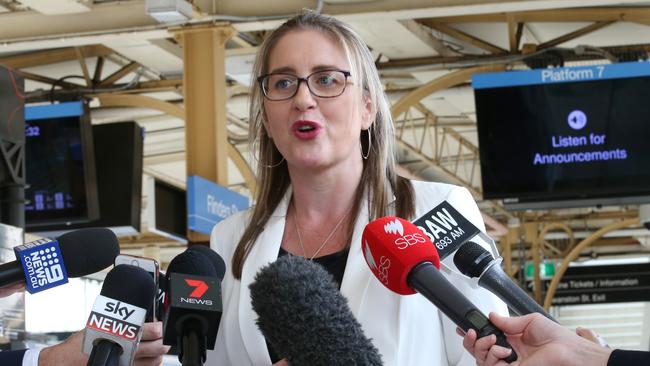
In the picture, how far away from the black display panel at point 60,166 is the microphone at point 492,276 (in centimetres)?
893

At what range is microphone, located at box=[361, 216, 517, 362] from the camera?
1720 millimetres

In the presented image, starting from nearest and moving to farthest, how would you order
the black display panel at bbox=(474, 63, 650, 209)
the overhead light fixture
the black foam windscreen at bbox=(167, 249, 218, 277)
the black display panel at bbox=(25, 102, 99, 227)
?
the black foam windscreen at bbox=(167, 249, 218, 277) → the overhead light fixture → the black display panel at bbox=(474, 63, 650, 209) → the black display panel at bbox=(25, 102, 99, 227)

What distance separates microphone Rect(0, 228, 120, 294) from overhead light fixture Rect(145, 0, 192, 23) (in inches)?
250

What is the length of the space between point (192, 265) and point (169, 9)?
6834mm

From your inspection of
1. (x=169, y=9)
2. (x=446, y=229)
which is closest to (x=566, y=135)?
(x=169, y=9)

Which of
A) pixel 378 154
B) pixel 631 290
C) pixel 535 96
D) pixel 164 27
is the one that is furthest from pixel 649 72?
pixel 631 290

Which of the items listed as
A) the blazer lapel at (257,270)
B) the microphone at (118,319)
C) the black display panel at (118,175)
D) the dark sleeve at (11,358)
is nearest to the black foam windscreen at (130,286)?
the microphone at (118,319)

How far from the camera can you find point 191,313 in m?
1.77

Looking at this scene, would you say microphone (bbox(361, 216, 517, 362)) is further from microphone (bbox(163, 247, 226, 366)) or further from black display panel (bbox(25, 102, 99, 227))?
black display panel (bbox(25, 102, 99, 227))

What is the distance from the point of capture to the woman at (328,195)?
246 centimetres

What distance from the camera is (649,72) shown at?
31.8 ft

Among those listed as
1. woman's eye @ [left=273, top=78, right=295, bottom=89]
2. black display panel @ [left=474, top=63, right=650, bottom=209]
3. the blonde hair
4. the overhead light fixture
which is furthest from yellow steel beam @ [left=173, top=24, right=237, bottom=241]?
woman's eye @ [left=273, top=78, right=295, bottom=89]

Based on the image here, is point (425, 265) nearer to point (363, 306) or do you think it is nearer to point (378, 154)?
point (363, 306)

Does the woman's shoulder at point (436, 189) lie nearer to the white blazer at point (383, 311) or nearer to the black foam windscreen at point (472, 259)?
the white blazer at point (383, 311)
